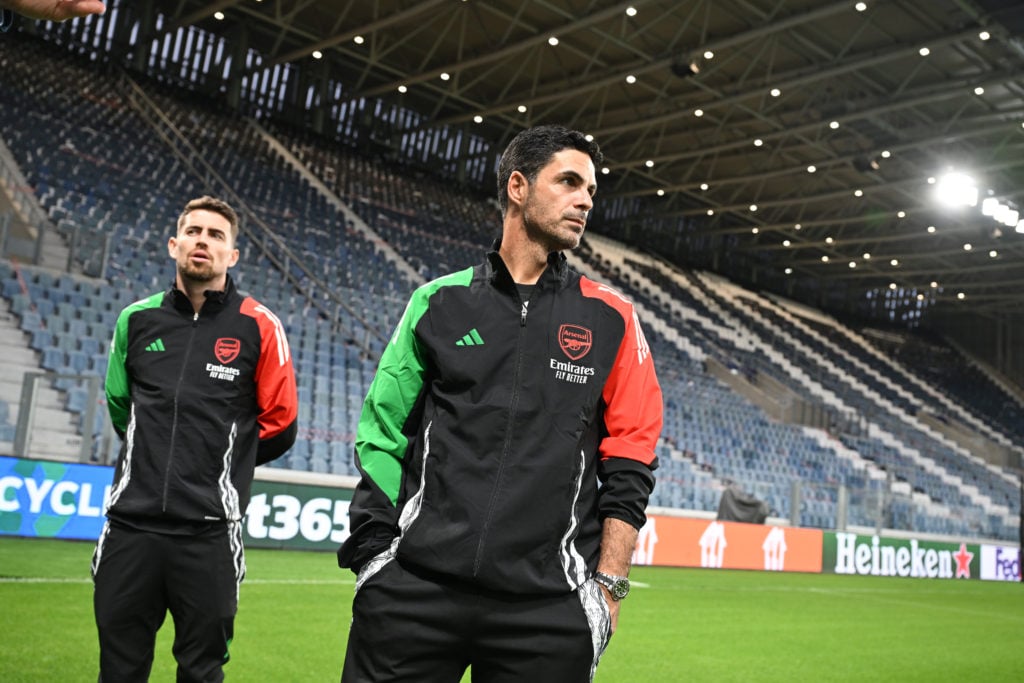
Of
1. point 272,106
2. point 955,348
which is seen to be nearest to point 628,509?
point 272,106

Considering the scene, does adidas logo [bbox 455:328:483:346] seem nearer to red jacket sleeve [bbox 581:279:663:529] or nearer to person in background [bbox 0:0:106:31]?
red jacket sleeve [bbox 581:279:663:529]

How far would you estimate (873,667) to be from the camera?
7383 mm

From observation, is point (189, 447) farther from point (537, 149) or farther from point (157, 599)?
point (537, 149)

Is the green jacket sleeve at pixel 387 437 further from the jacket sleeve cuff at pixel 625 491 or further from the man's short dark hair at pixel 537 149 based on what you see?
the jacket sleeve cuff at pixel 625 491

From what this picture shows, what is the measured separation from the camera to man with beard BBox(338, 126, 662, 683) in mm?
2219

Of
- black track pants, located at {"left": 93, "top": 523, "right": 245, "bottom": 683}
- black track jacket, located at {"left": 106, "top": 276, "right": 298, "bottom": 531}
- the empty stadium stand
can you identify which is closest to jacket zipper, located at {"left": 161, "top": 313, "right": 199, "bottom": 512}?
black track jacket, located at {"left": 106, "top": 276, "right": 298, "bottom": 531}

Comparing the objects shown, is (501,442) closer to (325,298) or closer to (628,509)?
(628,509)

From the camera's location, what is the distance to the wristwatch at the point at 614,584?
231cm

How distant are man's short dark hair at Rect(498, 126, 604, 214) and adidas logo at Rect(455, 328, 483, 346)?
36cm

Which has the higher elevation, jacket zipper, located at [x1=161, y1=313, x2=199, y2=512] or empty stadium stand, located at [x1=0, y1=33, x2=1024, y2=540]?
empty stadium stand, located at [x1=0, y1=33, x2=1024, y2=540]

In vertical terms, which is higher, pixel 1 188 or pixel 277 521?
pixel 1 188

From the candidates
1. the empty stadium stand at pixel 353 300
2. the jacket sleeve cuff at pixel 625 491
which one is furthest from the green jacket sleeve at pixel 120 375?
the empty stadium stand at pixel 353 300

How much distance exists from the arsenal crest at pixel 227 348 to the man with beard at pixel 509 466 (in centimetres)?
123

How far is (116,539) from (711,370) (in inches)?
1159
